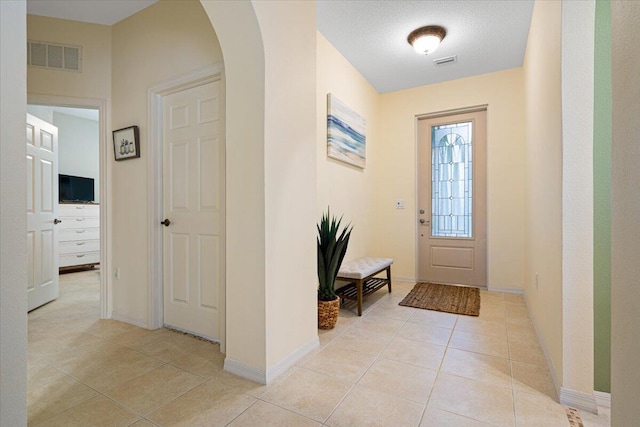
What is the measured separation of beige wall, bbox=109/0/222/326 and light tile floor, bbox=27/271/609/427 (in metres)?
0.36

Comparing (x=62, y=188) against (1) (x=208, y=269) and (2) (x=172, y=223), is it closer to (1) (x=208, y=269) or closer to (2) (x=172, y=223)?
(2) (x=172, y=223)

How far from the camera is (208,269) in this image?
7.56ft

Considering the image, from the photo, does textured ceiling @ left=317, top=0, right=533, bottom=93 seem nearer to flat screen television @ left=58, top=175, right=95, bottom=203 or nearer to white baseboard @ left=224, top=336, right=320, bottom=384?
white baseboard @ left=224, top=336, right=320, bottom=384

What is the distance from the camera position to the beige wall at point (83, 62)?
2635 mm

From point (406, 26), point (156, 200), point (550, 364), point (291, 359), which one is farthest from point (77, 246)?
point (550, 364)

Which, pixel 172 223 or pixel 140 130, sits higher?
pixel 140 130

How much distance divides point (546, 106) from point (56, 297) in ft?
16.2

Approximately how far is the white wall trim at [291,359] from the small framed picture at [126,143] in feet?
6.70

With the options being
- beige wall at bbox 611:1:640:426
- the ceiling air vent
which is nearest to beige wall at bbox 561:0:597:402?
beige wall at bbox 611:1:640:426

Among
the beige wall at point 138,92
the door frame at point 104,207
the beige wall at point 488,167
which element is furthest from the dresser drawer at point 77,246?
the beige wall at point 488,167

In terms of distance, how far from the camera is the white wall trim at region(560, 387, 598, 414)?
→ 145cm

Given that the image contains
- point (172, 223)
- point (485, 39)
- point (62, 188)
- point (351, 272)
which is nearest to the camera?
point (172, 223)

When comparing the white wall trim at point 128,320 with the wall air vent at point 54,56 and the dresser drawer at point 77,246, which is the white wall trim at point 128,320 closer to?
the wall air vent at point 54,56

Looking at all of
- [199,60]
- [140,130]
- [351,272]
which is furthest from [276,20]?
[351,272]
